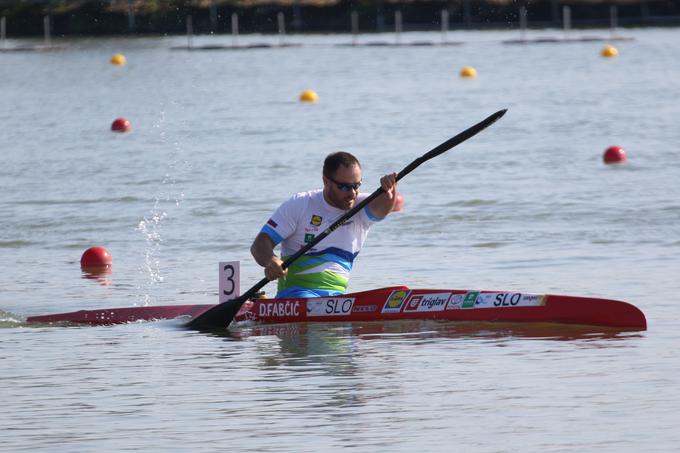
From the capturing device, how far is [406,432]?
7336 millimetres

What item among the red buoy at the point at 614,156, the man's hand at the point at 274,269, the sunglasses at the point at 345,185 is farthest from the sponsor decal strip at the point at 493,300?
the red buoy at the point at 614,156

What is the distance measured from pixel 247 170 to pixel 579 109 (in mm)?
10597

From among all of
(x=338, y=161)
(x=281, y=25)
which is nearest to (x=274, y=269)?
(x=338, y=161)

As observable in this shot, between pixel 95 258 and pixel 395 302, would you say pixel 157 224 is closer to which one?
pixel 95 258

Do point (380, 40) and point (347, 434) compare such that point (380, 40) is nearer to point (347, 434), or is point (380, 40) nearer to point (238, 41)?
point (238, 41)

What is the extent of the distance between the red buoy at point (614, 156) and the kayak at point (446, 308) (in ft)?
35.7

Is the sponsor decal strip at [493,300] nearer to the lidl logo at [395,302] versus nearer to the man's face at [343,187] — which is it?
the lidl logo at [395,302]

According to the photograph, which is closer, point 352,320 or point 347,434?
point 347,434

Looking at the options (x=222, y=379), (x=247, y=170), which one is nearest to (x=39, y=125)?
(x=247, y=170)

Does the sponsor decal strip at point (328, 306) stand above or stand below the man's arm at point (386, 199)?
below

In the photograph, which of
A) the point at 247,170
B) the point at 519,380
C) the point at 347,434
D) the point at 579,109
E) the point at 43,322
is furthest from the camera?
the point at 579,109

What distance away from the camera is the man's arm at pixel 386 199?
32.0 ft

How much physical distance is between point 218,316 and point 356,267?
3.08m

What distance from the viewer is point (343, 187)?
9914 millimetres
